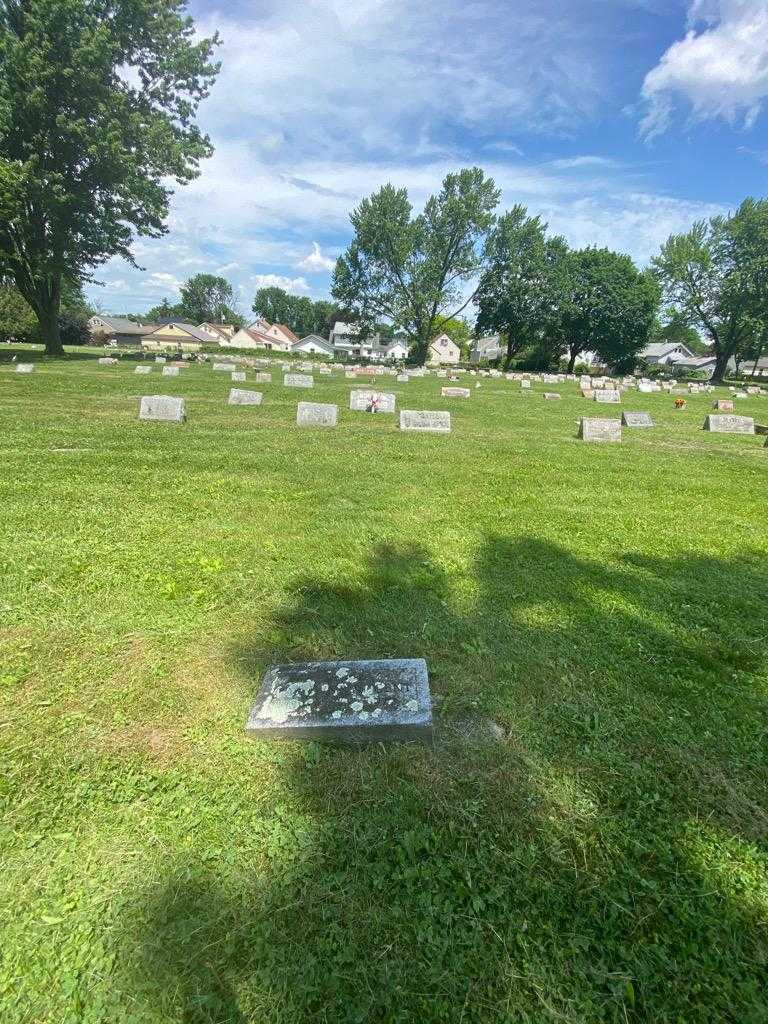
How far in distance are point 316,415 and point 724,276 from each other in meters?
→ 55.4

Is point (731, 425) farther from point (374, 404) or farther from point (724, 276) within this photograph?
point (724, 276)

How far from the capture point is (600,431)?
11047 millimetres

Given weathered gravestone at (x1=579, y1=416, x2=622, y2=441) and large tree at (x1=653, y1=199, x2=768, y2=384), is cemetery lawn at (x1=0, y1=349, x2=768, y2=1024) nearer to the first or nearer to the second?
weathered gravestone at (x1=579, y1=416, x2=622, y2=441)

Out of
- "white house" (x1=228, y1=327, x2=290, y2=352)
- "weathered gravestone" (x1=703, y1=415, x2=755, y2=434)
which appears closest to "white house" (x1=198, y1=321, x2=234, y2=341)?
"white house" (x1=228, y1=327, x2=290, y2=352)

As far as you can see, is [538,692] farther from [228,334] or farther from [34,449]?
[228,334]

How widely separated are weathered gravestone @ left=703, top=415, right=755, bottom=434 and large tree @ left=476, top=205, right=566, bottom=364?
46360mm

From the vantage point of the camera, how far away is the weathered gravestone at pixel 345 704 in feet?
7.81

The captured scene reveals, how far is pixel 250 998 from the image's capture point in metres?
1.48

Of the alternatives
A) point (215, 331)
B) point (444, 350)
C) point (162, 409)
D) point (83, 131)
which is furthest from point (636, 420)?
point (215, 331)

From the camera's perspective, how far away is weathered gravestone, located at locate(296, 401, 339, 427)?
1089 cm

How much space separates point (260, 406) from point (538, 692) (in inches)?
498

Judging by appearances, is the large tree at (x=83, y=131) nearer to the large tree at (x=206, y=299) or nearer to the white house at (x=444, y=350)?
the white house at (x=444, y=350)

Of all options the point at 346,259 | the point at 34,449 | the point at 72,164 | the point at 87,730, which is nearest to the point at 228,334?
the point at 346,259

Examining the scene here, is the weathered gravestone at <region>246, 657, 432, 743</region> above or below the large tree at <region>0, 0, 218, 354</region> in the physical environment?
below
